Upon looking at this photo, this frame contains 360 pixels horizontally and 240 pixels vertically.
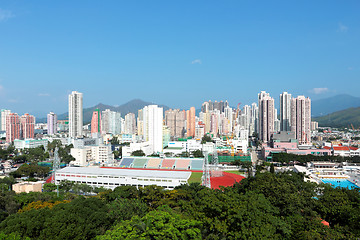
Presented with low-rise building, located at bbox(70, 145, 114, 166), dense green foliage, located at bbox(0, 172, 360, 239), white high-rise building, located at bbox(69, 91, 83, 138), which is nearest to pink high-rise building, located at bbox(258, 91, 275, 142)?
low-rise building, located at bbox(70, 145, 114, 166)

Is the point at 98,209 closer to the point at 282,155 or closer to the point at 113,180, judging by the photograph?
the point at 113,180

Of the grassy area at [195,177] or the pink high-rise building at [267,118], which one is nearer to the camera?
the grassy area at [195,177]

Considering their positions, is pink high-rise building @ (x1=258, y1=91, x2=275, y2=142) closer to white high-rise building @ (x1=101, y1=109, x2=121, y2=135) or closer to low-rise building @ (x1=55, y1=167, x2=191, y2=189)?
low-rise building @ (x1=55, y1=167, x2=191, y2=189)

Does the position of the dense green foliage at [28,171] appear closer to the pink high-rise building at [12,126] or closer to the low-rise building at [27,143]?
the low-rise building at [27,143]

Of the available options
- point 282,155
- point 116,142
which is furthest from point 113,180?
point 116,142

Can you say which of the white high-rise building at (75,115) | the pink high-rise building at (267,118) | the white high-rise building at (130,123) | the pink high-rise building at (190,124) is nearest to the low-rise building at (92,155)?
the white high-rise building at (75,115)

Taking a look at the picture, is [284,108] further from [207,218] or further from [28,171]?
[207,218]
